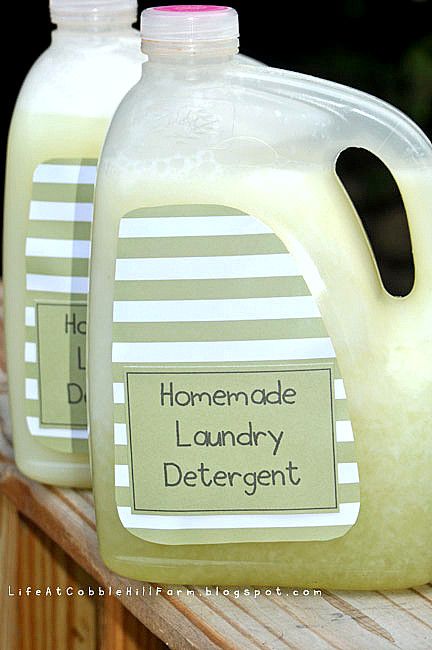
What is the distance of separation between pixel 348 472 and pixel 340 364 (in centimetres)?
6

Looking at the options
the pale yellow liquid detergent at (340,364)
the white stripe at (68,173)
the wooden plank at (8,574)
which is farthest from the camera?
the wooden plank at (8,574)

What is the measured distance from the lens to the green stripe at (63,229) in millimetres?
669

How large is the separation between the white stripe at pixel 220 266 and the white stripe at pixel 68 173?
10 cm

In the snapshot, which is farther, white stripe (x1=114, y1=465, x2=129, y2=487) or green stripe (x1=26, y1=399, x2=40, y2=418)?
green stripe (x1=26, y1=399, x2=40, y2=418)

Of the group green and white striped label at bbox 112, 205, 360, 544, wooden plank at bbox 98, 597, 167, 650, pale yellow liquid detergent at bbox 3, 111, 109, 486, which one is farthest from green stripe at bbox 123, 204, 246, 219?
wooden plank at bbox 98, 597, 167, 650

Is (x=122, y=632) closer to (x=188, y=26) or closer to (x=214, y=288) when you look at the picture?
(x=214, y=288)

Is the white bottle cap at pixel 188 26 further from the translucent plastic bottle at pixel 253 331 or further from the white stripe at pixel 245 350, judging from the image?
the white stripe at pixel 245 350

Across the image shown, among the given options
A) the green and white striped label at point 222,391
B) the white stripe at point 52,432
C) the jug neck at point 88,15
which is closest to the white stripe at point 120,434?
the green and white striped label at point 222,391

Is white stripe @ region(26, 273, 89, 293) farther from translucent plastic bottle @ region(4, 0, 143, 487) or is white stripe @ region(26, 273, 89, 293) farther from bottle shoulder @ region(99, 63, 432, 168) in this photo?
bottle shoulder @ region(99, 63, 432, 168)

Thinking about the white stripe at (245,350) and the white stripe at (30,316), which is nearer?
the white stripe at (245,350)

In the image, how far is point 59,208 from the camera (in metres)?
0.67

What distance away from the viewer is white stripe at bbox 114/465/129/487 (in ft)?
1.98

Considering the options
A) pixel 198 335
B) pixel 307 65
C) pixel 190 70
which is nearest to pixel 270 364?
pixel 198 335

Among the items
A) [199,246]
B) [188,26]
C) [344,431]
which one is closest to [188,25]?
[188,26]
